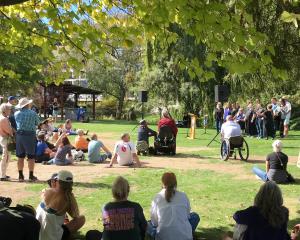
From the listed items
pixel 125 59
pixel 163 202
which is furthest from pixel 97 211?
pixel 125 59

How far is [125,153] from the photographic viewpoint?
499 inches

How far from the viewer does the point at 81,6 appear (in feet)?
24.1

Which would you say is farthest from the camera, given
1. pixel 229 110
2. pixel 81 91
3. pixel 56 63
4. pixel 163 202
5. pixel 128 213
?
pixel 81 91

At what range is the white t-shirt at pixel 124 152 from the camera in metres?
12.6

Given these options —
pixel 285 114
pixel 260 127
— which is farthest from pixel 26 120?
pixel 285 114

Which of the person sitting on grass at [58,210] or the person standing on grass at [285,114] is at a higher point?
the person standing on grass at [285,114]

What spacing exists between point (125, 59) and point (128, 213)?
155 ft

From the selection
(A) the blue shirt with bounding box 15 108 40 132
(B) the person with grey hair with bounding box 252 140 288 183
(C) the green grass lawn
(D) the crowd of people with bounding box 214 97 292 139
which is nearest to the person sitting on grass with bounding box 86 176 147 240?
(C) the green grass lawn

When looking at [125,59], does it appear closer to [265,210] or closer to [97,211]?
[97,211]

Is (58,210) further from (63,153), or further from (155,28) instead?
(63,153)

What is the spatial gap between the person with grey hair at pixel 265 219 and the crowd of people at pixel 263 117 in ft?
52.7

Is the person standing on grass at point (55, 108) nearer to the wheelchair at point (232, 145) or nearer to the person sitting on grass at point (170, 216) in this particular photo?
the wheelchair at point (232, 145)

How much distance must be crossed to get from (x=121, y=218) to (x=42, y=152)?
8.85 m

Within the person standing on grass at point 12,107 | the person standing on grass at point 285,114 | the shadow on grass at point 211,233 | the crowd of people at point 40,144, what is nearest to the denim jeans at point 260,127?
the person standing on grass at point 285,114
